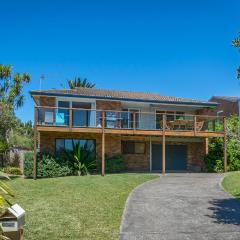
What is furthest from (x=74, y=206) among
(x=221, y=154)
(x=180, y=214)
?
(x=221, y=154)

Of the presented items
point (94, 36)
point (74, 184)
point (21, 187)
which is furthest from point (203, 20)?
point (21, 187)

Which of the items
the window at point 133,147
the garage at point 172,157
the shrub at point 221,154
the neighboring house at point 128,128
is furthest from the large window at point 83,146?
the shrub at point 221,154

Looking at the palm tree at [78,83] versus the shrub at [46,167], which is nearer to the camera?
the shrub at [46,167]

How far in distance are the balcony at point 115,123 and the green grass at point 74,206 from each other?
13.5 feet

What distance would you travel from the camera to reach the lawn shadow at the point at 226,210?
11631mm

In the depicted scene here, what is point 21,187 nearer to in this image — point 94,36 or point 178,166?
point 94,36

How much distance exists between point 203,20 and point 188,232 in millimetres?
11830

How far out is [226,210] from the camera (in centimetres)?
1291

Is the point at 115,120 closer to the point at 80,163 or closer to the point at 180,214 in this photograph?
the point at 80,163

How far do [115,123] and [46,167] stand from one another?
5.32 metres

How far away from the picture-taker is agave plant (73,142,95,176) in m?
23.0

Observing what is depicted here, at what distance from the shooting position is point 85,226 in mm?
10422

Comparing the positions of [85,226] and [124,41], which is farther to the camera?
[124,41]

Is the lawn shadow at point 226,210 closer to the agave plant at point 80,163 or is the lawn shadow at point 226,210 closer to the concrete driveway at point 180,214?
the concrete driveway at point 180,214
